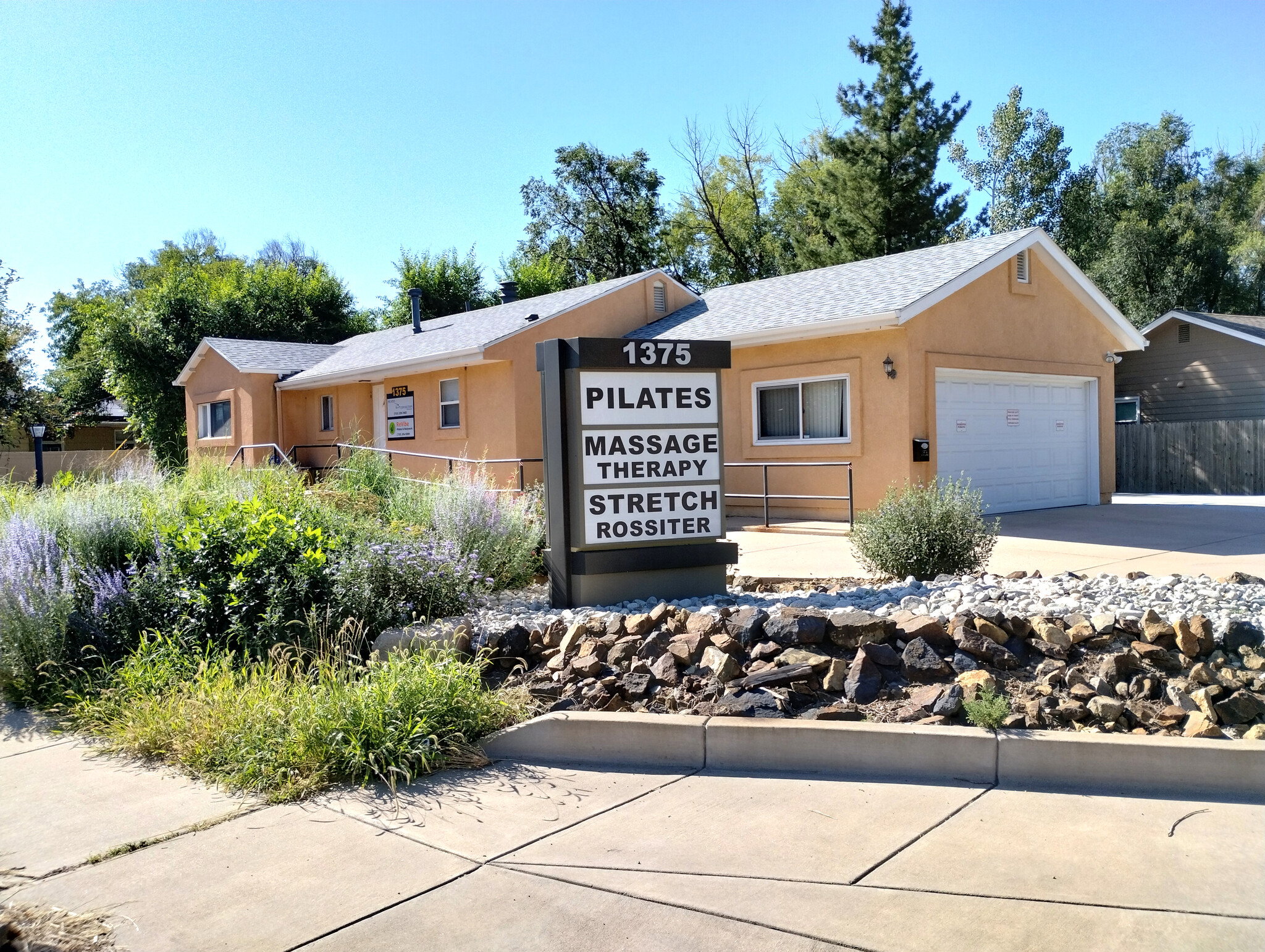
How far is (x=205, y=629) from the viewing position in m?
6.87

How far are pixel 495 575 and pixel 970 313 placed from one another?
33.3 ft

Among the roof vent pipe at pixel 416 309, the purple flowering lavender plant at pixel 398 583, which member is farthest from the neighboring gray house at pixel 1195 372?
the purple flowering lavender plant at pixel 398 583

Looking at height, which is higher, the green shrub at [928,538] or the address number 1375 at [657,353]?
the address number 1375 at [657,353]

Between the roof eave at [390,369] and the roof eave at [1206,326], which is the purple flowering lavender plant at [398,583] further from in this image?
the roof eave at [1206,326]

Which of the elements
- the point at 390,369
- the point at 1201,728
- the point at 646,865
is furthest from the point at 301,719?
the point at 390,369

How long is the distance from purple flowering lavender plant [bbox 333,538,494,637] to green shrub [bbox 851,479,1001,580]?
132 inches

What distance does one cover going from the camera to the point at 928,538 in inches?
333

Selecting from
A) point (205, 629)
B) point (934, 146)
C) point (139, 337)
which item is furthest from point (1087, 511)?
point (139, 337)

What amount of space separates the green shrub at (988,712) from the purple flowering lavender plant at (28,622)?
5578 mm

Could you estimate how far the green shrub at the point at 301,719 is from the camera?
5074mm

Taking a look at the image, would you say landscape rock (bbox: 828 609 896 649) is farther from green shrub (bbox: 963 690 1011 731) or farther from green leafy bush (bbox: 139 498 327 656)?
green leafy bush (bbox: 139 498 327 656)

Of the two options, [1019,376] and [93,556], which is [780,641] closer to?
[93,556]

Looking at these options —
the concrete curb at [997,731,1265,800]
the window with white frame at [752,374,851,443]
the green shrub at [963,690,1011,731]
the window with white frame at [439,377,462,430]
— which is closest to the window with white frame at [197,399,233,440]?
the window with white frame at [439,377,462,430]

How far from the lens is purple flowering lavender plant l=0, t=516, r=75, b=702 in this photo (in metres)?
6.70
